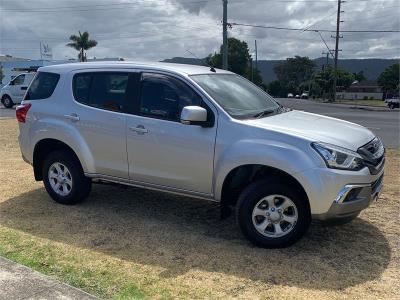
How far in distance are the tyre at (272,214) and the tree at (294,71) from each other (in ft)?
395

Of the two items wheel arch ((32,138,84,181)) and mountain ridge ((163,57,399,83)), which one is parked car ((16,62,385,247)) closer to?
wheel arch ((32,138,84,181))

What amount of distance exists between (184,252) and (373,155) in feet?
6.80

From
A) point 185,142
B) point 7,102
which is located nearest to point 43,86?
point 185,142

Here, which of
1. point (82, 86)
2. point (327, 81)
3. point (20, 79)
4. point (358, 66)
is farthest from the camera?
point (358, 66)

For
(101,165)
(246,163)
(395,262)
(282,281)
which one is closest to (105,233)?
(101,165)

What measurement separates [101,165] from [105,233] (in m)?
0.93

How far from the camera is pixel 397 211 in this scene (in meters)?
5.99

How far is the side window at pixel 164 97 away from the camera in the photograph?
5.32 metres

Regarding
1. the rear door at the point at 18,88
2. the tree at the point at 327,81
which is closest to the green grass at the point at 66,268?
the rear door at the point at 18,88

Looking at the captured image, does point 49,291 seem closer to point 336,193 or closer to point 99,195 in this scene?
point 336,193

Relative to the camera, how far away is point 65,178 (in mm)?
6281

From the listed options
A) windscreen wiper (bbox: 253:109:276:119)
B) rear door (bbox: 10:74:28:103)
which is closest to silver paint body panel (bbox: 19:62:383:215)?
windscreen wiper (bbox: 253:109:276:119)

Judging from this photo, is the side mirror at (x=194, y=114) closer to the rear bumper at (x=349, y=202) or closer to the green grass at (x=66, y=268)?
the rear bumper at (x=349, y=202)

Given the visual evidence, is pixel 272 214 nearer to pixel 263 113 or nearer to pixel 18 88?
pixel 263 113
